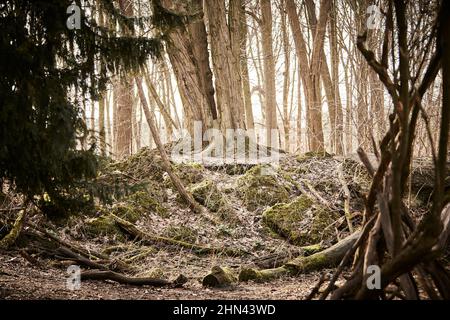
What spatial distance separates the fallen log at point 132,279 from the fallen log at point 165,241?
5.19 feet

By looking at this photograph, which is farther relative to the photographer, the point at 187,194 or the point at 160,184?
the point at 160,184

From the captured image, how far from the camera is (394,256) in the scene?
9.23 feet

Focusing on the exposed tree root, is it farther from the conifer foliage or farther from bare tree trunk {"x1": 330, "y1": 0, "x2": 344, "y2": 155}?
bare tree trunk {"x1": 330, "y1": 0, "x2": 344, "y2": 155}

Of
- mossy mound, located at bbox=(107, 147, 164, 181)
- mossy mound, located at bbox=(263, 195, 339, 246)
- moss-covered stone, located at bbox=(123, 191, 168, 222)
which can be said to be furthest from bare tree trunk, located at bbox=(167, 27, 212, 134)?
mossy mound, located at bbox=(263, 195, 339, 246)

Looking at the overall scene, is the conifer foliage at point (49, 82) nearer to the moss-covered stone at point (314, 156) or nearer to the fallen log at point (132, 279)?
the fallen log at point (132, 279)

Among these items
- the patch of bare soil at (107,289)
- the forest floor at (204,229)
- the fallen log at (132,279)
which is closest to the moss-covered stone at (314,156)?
the forest floor at (204,229)

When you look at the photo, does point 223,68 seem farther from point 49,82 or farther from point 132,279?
point 49,82

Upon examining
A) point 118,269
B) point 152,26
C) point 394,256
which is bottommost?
point 118,269

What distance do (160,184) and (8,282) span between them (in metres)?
4.32

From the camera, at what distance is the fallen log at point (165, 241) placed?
6.89 metres

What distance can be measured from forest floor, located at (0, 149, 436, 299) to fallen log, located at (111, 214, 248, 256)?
2 centimetres

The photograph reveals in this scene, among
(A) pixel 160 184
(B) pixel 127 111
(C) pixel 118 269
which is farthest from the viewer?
(B) pixel 127 111
